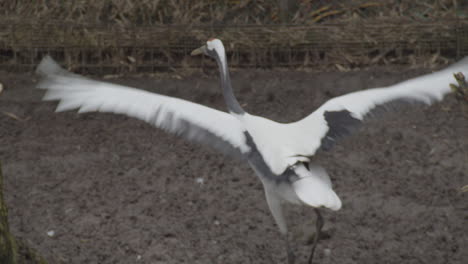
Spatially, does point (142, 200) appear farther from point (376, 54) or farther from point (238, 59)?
point (376, 54)

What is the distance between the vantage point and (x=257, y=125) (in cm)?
350

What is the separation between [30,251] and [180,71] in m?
3.76

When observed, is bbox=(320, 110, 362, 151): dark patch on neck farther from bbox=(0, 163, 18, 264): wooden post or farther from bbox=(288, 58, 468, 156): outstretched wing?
bbox=(0, 163, 18, 264): wooden post

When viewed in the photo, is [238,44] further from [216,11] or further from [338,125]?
[338,125]

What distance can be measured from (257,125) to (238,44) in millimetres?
2931

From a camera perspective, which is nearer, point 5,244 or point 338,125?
point 5,244

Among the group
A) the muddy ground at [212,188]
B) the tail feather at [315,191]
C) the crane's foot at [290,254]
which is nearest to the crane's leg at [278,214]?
the crane's foot at [290,254]

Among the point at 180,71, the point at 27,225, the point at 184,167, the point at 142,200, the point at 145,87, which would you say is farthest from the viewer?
the point at 180,71

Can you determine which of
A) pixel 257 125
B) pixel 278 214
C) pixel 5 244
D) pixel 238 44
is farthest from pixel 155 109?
pixel 238 44

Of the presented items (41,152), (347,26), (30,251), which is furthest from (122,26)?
(30,251)

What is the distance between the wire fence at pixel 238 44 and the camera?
20.5 ft

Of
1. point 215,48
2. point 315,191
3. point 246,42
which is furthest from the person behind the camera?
point 246,42

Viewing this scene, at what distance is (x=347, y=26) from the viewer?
6211 millimetres

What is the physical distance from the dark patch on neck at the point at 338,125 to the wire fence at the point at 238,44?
293cm
